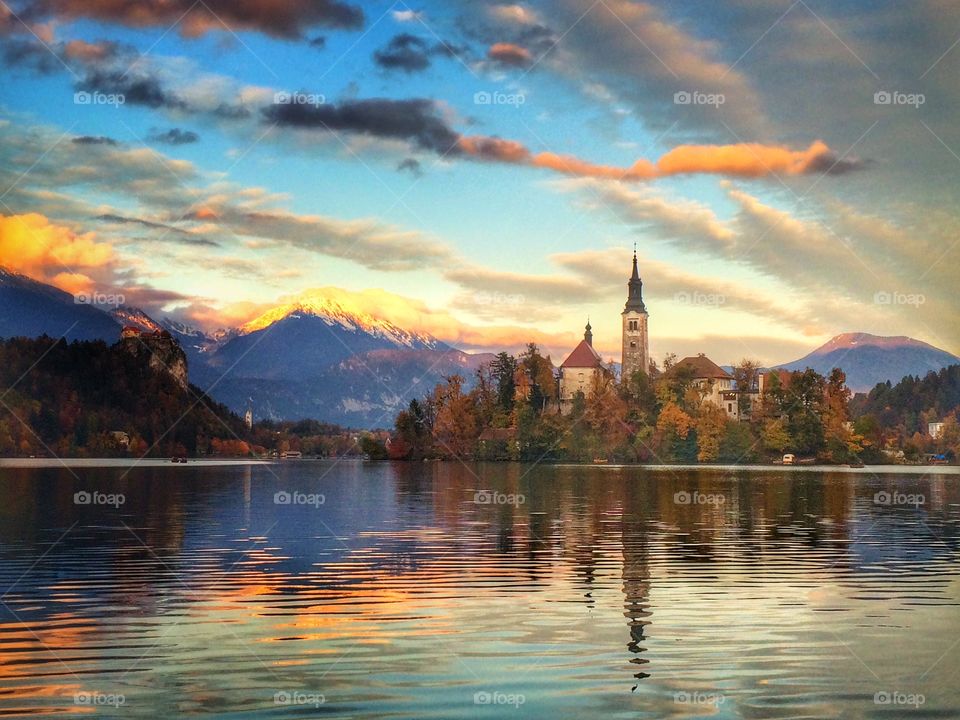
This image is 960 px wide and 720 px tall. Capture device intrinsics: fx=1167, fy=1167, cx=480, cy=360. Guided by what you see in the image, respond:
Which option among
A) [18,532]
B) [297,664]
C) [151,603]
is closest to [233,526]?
[18,532]

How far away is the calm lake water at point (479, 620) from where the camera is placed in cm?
1819

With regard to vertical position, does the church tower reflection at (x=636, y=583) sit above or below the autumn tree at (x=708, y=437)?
below

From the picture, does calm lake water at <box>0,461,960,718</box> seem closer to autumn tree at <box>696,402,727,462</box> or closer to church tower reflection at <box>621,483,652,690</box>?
church tower reflection at <box>621,483,652,690</box>

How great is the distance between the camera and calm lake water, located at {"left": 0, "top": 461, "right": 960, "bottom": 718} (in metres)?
18.2

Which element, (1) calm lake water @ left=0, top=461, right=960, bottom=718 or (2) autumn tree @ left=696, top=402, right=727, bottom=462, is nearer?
(1) calm lake water @ left=0, top=461, right=960, bottom=718

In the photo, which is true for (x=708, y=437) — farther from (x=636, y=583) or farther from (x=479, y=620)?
(x=479, y=620)

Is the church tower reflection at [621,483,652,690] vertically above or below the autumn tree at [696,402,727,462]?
below

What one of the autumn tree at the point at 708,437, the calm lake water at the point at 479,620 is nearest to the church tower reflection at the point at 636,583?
the calm lake water at the point at 479,620

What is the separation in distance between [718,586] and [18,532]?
30608 mm

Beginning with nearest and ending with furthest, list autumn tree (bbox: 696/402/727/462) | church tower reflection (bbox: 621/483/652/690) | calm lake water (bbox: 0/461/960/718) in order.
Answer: calm lake water (bbox: 0/461/960/718) → church tower reflection (bbox: 621/483/652/690) → autumn tree (bbox: 696/402/727/462)

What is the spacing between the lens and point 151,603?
90.0ft

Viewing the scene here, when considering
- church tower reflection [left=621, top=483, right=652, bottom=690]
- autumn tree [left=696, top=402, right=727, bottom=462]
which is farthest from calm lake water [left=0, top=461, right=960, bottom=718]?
autumn tree [left=696, top=402, right=727, bottom=462]

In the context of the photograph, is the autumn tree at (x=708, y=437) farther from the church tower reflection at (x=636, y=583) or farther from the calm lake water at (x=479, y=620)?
the calm lake water at (x=479, y=620)

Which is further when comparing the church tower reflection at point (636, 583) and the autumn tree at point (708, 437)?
the autumn tree at point (708, 437)
